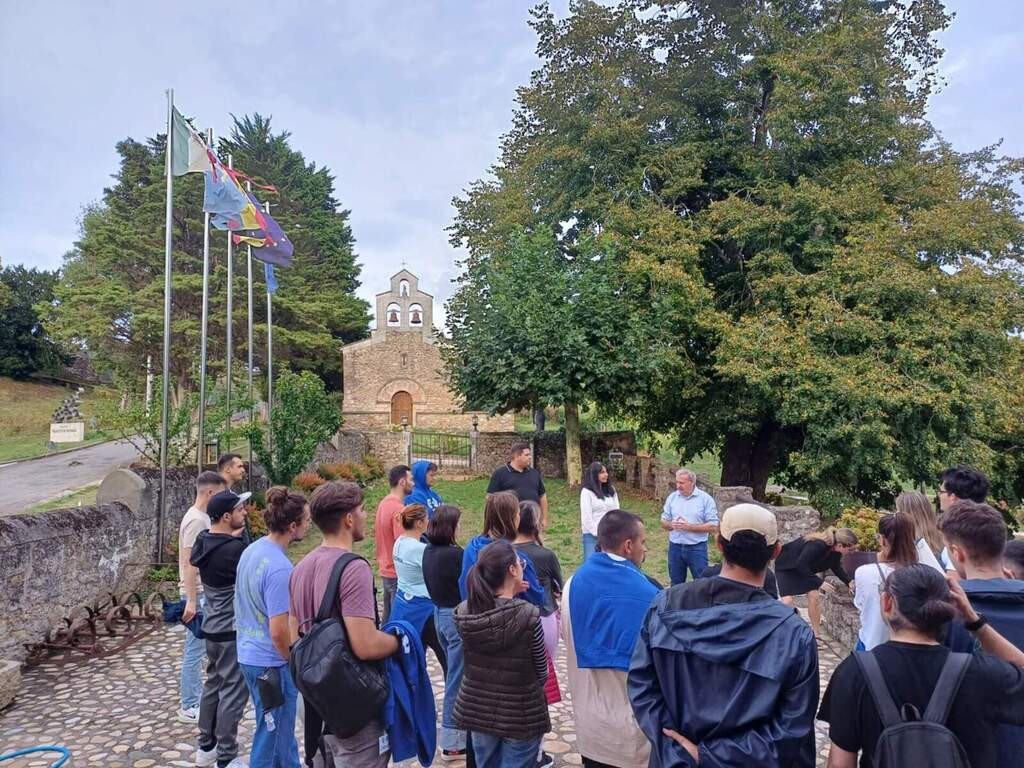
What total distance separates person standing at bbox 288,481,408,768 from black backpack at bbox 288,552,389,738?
0.04m

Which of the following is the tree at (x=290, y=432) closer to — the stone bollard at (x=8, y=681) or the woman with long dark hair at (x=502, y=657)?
the stone bollard at (x=8, y=681)

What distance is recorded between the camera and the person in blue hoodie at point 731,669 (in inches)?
86.8

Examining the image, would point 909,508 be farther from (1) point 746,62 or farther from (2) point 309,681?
(1) point 746,62

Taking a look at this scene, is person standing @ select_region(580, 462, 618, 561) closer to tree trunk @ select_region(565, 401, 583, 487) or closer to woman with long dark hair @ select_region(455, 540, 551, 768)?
woman with long dark hair @ select_region(455, 540, 551, 768)

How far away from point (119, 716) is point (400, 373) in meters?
27.7

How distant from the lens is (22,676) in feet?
19.8

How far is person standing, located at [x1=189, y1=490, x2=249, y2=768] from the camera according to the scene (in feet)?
13.5

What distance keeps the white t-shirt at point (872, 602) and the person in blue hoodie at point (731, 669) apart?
1513mm

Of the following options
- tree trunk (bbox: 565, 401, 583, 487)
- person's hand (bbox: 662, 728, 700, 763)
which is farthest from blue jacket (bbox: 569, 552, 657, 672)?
tree trunk (bbox: 565, 401, 583, 487)

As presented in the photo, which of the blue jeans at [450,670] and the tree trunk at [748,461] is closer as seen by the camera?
the blue jeans at [450,670]

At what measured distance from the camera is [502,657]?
9.91 feet

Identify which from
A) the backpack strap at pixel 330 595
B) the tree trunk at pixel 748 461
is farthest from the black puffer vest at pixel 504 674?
the tree trunk at pixel 748 461

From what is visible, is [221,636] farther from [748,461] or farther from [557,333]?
[748,461]

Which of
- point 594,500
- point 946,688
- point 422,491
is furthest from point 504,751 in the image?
point 594,500
